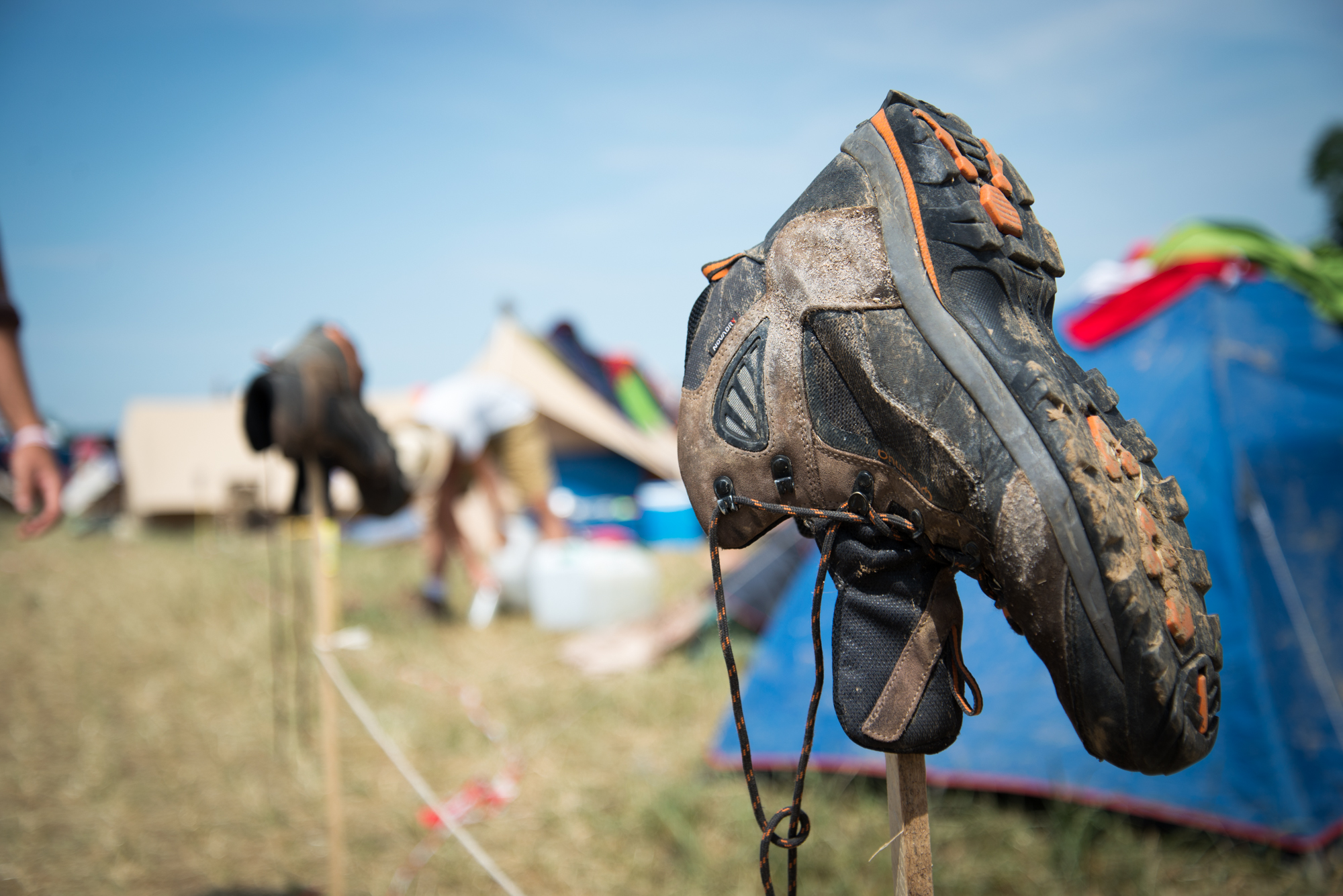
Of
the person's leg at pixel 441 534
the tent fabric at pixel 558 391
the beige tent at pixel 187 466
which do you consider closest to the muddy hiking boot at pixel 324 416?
the person's leg at pixel 441 534

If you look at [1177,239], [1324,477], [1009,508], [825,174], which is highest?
[1177,239]

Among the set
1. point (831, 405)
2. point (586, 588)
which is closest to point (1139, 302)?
point (831, 405)

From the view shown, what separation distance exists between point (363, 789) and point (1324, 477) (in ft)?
9.49

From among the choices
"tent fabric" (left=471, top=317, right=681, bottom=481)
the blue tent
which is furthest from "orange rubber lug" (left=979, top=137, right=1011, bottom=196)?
"tent fabric" (left=471, top=317, right=681, bottom=481)

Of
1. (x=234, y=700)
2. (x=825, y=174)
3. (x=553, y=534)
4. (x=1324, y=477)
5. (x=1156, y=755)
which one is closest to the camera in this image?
(x=1156, y=755)

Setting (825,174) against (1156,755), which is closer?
(1156,755)

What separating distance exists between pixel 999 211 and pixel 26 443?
1.57 meters

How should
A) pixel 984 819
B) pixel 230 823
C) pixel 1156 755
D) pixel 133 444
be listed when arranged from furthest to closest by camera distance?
1. pixel 133 444
2. pixel 230 823
3. pixel 984 819
4. pixel 1156 755

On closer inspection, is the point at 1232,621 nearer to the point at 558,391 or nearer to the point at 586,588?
the point at 586,588

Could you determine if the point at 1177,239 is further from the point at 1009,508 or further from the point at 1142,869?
the point at 1009,508

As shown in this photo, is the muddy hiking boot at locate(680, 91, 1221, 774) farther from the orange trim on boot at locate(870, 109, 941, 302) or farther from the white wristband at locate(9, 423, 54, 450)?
the white wristband at locate(9, 423, 54, 450)

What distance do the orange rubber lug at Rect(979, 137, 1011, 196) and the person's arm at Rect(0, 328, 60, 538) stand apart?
→ 1514 mm

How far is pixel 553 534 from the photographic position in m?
4.76

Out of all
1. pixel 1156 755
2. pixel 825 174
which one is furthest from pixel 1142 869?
pixel 825 174
